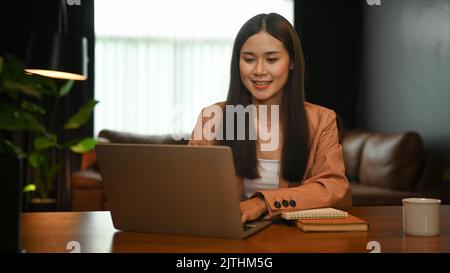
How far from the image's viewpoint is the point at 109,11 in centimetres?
454

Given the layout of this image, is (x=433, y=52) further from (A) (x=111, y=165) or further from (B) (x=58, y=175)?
(B) (x=58, y=175)

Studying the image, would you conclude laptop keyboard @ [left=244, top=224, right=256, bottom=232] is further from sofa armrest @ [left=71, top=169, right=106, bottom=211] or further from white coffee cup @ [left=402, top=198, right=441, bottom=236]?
sofa armrest @ [left=71, top=169, right=106, bottom=211]

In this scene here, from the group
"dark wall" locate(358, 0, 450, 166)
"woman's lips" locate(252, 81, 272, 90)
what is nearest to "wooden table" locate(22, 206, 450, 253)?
"woman's lips" locate(252, 81, 272, 90)

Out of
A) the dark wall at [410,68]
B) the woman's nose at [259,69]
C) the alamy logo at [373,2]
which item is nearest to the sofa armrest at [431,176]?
the dark wall at [410,68]

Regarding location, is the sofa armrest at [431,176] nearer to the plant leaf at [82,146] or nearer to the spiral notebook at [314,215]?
the spiral notebook at [314,215]

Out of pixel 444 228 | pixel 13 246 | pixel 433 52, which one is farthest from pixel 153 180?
pixel 433 52

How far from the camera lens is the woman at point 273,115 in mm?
1491

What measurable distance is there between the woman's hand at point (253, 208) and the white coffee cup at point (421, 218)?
274 mm

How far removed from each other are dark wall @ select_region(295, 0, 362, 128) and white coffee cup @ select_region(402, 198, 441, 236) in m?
3.50

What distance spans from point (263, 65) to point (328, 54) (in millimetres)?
3145

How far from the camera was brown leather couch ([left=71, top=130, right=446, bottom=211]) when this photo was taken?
294cm

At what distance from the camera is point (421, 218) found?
100 cm

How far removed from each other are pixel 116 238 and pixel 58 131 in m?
3.75

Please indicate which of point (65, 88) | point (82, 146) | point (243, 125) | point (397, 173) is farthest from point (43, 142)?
point (243, 125)
